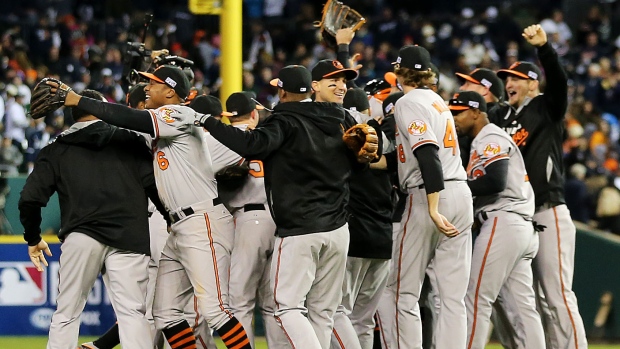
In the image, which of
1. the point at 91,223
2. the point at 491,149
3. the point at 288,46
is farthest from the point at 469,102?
the point at 288,46

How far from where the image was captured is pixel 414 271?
652cm

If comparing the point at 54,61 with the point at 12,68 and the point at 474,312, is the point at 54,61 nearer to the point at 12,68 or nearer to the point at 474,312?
the point at 12,68

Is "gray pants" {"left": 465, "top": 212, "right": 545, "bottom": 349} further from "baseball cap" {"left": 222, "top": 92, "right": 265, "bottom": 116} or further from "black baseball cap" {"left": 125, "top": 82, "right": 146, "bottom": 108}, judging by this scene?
"black baseball cap" {"left": 125, "top": 82, "right": 146, "bottom": 108}

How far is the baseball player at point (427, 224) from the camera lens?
6438 millimetres

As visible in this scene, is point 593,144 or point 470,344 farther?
point 593,144

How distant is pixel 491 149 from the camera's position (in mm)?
6824

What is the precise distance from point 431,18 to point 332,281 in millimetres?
14724

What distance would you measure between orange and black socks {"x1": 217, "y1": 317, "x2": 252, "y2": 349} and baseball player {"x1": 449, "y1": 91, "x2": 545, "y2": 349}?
5.00 ft

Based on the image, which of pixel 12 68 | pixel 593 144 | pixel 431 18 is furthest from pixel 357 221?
pixel 431 18

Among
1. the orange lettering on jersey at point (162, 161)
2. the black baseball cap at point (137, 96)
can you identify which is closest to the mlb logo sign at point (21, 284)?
the black baseball cap at point (137, 96)

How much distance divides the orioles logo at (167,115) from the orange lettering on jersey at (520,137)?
2.47 m

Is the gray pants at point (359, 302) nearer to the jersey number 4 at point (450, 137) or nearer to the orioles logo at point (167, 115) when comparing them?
the jersey number 4 at point (450, 137)

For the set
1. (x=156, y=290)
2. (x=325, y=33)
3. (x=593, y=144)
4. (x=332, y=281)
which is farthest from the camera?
(x=593, y=144)

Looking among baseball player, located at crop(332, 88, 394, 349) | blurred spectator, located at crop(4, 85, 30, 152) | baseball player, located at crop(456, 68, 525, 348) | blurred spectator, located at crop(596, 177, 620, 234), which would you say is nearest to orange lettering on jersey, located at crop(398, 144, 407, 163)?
baseball player, located at crop(332, 88, 394, 349)
